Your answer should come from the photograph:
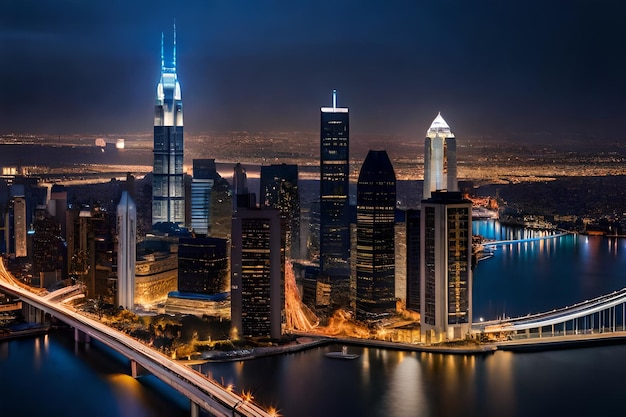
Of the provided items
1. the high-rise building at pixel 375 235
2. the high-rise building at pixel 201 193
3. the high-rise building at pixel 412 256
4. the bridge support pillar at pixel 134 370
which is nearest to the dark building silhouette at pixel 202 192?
the high-rise building at pixel 201 193

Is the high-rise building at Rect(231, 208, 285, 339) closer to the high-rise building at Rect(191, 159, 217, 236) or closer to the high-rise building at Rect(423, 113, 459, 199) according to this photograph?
the high-rise building at Rect(423, 113, 459, 199)

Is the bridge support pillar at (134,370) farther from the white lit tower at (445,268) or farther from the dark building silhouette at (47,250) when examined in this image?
the dark building silhouette at (47,250)

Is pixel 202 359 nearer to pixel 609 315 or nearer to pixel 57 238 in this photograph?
pixel 609 315

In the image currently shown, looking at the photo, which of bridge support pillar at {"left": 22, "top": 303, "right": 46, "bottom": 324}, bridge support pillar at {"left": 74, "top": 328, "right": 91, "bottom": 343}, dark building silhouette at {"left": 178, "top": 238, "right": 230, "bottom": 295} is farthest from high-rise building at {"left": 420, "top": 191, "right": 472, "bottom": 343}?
bridge support pillar at {"left": 22, "top": 303, "right": 46, "bottom": 324}

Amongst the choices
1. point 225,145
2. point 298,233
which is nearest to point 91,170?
point 225,145

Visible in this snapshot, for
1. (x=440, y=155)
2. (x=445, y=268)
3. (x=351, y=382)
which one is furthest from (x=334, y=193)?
(x=351, y=382)

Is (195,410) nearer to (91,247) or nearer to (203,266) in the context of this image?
(203,266)
